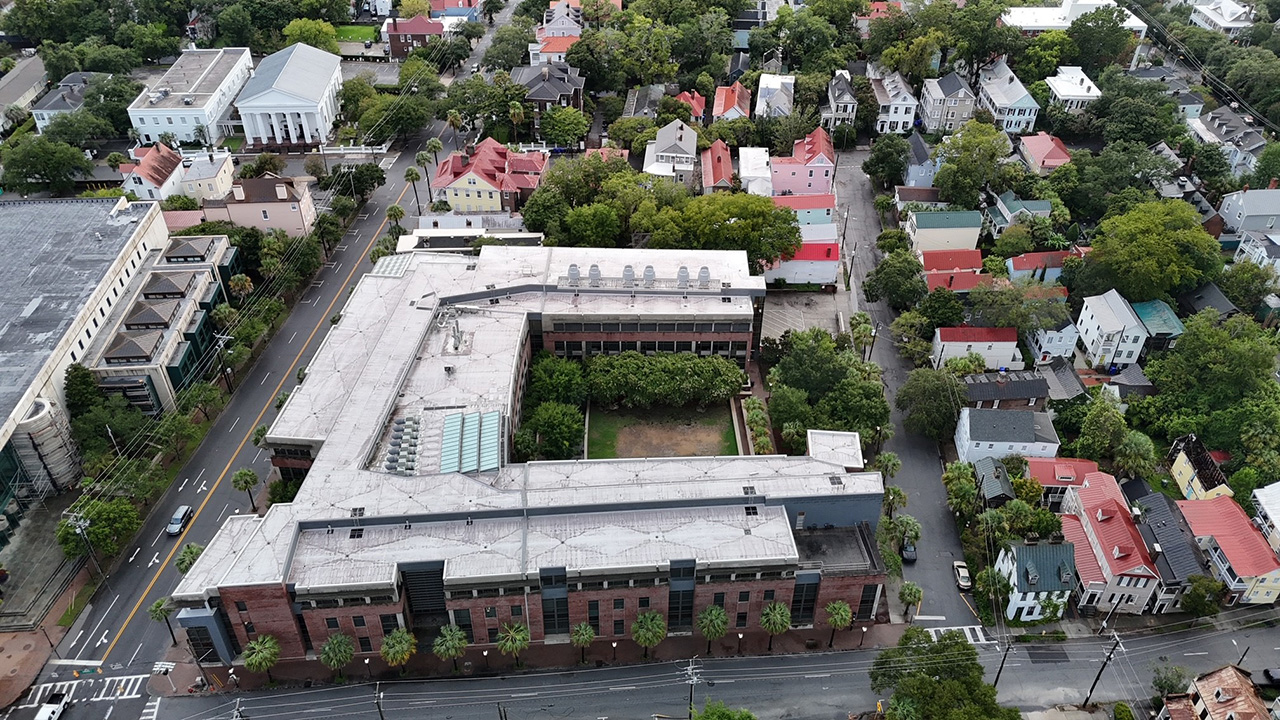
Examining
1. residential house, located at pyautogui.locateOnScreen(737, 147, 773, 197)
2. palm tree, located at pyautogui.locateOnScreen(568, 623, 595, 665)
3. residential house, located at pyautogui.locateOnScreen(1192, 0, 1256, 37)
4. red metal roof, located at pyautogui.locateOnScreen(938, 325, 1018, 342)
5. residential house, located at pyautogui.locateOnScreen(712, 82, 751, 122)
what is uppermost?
residential house, located at pyautogui.locateOnScreen(1192, 0, 1256, 37)

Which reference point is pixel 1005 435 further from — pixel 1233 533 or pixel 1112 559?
pixel 1233 533

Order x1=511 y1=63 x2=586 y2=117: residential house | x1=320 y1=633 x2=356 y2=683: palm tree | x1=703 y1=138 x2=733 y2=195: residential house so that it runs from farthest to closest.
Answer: x1=511 y1=63 x2=586 y2=117: residential house → x1=703 y1=138 x2=733 y2=195: residential house → x1=320 y1=633 x2=356 y2=683: palm tree

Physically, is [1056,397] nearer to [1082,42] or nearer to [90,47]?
[1082,42]

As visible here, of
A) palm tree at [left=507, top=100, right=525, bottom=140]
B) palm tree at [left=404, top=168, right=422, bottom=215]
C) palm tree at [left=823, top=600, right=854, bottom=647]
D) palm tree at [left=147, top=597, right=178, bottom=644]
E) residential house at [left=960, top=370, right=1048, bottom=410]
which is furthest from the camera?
palm tree at [left=507, top=100, right=525, bottom=140]

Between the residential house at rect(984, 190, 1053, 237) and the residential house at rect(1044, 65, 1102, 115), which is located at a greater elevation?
the residential house at rect(1044, 65, 1102, 115)

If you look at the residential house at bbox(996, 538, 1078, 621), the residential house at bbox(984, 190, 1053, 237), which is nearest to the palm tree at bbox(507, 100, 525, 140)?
the residential house at bbox(984, 190, 1053, 237)

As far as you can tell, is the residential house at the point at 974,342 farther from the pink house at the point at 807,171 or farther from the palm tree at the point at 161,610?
the palm tree at the point at 161,610

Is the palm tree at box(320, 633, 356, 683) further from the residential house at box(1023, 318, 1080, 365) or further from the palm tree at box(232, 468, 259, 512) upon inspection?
the residential house at box(1023, 318, 1080, 365)
